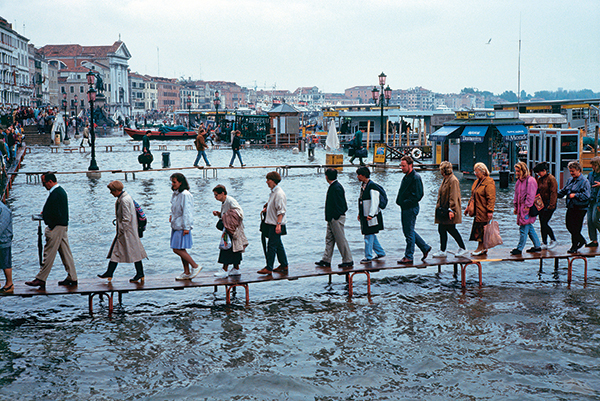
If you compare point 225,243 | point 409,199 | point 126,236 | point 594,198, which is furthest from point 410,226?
point 126,236

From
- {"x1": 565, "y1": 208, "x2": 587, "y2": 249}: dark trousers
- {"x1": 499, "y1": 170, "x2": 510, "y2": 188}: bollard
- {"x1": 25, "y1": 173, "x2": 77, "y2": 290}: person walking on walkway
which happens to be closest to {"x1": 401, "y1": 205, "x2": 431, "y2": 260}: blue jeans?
{"x1": 565, "y1": 208, "x2": 587, "y2": 249}: dark trousers

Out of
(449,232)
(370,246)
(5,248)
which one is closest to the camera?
(5,248)

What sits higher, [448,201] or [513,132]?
[513,132]

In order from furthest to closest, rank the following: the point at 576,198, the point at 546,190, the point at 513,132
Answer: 1. the point at 513,132
2. the point at 546,190
3. the point at 576,198

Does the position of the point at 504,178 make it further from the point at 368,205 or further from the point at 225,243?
the point at 225,243

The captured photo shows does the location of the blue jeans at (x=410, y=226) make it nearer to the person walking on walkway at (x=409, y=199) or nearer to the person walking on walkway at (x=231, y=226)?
the person walking on walkway at (x=409, y=199)

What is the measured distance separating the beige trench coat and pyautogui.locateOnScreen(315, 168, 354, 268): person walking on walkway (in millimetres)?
2692

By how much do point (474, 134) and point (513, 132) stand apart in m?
1.45

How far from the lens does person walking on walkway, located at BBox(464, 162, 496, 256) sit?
10.2 m

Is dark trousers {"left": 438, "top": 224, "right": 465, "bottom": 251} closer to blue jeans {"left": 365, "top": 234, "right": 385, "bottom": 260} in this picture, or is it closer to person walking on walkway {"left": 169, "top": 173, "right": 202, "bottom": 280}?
blue jeans {"left": 365, "top": 234, "right": 385, "bottom": 260}

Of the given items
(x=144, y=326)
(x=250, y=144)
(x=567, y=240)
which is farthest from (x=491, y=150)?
(x=250, y=144)

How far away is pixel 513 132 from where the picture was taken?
2564 cm

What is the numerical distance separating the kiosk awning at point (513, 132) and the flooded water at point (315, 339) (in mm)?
13259

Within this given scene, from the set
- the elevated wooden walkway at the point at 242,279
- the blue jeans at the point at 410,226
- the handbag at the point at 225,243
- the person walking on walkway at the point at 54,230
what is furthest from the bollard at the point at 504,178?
the person walking on walkway at the point at 54,230
